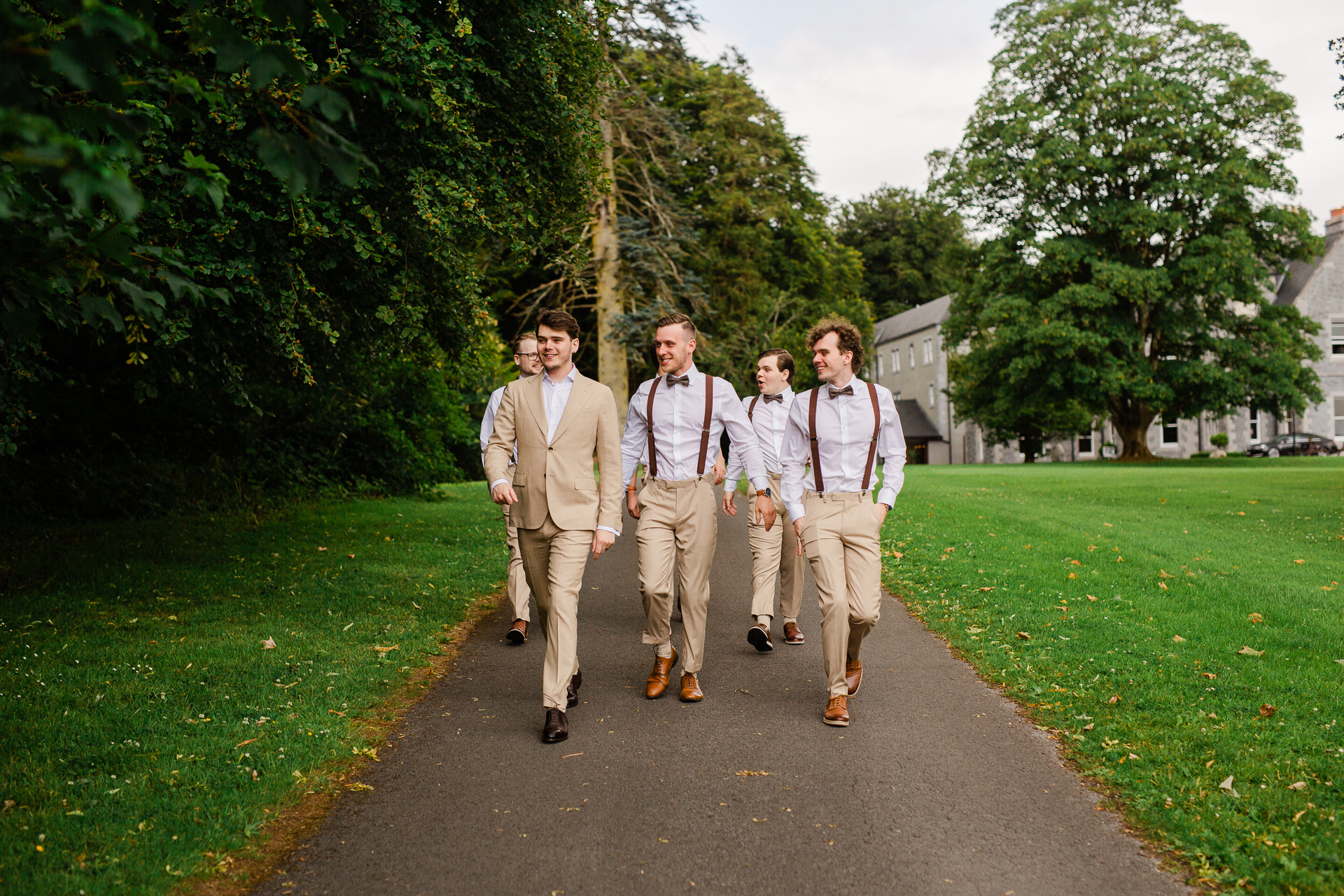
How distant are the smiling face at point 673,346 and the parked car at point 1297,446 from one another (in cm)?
5587

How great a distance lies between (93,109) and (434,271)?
8304 mm

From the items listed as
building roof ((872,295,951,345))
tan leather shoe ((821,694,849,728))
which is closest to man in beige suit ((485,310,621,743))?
tan leather shoe ((821,694,849,728))

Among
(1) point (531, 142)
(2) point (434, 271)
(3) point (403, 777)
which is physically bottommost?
(3) point (403, 777)

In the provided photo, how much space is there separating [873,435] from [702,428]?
3.48 ft

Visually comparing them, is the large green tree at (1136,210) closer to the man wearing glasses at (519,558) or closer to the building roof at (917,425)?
the building roof at (917,425)

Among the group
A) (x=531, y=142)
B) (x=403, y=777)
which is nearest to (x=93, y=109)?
(x=403, y=777)

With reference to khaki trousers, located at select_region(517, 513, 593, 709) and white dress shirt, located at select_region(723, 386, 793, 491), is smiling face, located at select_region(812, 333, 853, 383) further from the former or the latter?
white dress shirt, located at select_region(723, 386, 793, 491)

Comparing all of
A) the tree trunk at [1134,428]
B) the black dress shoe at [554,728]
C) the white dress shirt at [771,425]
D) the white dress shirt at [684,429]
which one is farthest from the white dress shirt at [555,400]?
the tree trunk at [1134,428]

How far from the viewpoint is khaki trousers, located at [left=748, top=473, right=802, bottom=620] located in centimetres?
773

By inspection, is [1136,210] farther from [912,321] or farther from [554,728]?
[554,728]

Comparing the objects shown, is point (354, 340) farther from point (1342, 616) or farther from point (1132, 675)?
point (1342, 616)

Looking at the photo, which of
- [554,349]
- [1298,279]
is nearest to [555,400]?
[554,349]

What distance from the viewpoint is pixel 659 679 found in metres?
6.27

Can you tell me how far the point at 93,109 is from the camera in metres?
2.53
